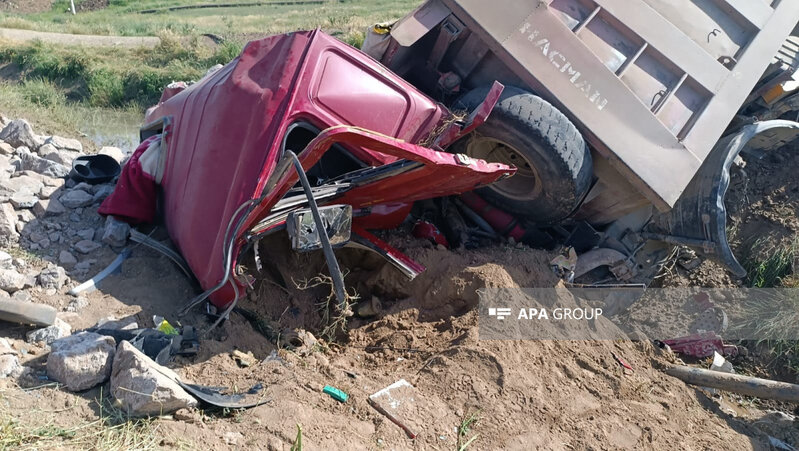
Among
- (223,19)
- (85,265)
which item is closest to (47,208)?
(85,265)

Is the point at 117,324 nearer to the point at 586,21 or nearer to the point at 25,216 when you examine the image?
the point at 25,216

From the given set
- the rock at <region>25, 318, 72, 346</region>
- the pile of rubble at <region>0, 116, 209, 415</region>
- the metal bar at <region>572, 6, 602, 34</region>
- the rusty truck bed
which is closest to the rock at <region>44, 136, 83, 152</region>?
the pile of rubble at <region>0, 116, 209, 415</region>

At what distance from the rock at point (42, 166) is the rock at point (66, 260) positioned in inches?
56.4

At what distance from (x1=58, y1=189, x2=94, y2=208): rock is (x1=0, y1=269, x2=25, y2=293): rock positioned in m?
1.20

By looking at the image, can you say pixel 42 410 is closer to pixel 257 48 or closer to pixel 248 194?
pixel 248 194

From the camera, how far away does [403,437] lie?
3.25 metres

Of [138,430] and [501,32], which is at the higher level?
[501,32]

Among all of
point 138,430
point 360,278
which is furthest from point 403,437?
point 360,278

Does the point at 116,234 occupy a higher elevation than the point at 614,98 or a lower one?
lower

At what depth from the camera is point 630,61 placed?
4742 mm

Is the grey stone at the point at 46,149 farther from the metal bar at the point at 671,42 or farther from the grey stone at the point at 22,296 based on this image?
the metal bar at the point at 671,42

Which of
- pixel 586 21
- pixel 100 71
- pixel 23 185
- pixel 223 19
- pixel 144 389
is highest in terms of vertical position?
pixel 586 21

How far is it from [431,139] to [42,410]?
280 cm

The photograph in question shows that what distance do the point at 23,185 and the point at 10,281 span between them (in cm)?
157
